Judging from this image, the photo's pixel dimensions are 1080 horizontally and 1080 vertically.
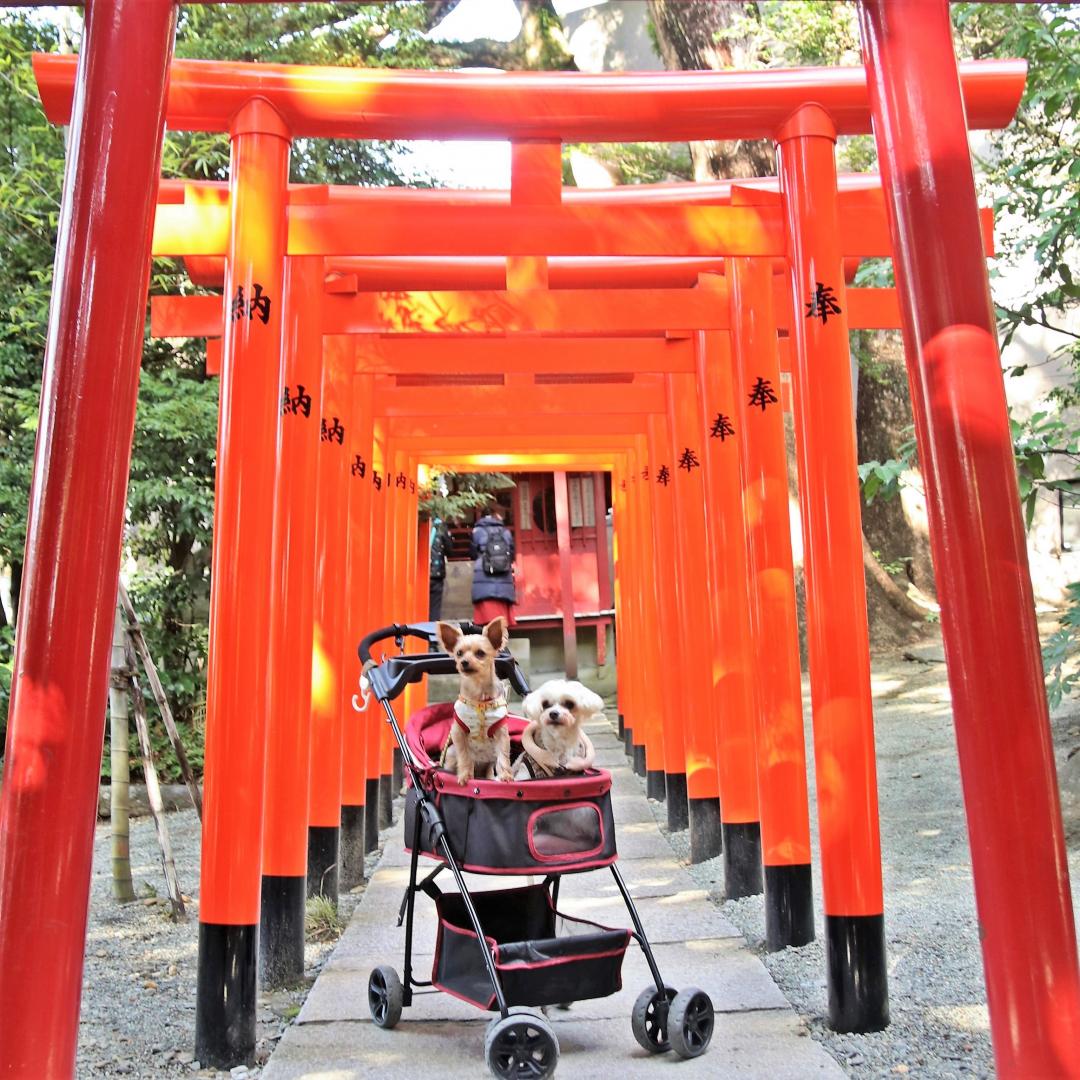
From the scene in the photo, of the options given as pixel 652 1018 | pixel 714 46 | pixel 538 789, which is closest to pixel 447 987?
pixel 652 1018

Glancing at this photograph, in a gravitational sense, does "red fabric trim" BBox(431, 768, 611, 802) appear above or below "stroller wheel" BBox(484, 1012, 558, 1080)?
above

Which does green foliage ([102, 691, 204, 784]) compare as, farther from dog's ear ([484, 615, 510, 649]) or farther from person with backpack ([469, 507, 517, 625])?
dog's ear ([484, 615, 510, 649])

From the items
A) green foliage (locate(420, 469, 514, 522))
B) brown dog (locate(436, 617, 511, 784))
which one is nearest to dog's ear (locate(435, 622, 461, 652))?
brown dog (locate(436, 617, 511, 784))

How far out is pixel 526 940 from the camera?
402 centimetres

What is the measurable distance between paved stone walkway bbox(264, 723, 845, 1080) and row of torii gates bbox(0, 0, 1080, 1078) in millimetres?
300

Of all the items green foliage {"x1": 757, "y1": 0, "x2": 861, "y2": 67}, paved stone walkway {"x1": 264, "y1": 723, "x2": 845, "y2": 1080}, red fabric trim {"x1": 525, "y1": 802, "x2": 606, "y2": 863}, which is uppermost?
green foliage {"x1": 757, "y1": 0, "x2": 861, "y2": 67}

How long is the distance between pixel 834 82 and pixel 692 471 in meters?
3.21

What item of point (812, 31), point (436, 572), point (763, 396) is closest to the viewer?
point (763, 396)

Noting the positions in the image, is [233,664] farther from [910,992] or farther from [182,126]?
[910,992]

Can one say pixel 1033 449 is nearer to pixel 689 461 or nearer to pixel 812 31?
pixel 689 461

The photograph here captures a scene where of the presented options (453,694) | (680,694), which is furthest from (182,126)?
(453,694)

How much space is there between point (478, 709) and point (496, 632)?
294mm

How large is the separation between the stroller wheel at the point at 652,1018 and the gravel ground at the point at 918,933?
0.57 metres

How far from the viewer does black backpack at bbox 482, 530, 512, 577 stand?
13859 millimetres
